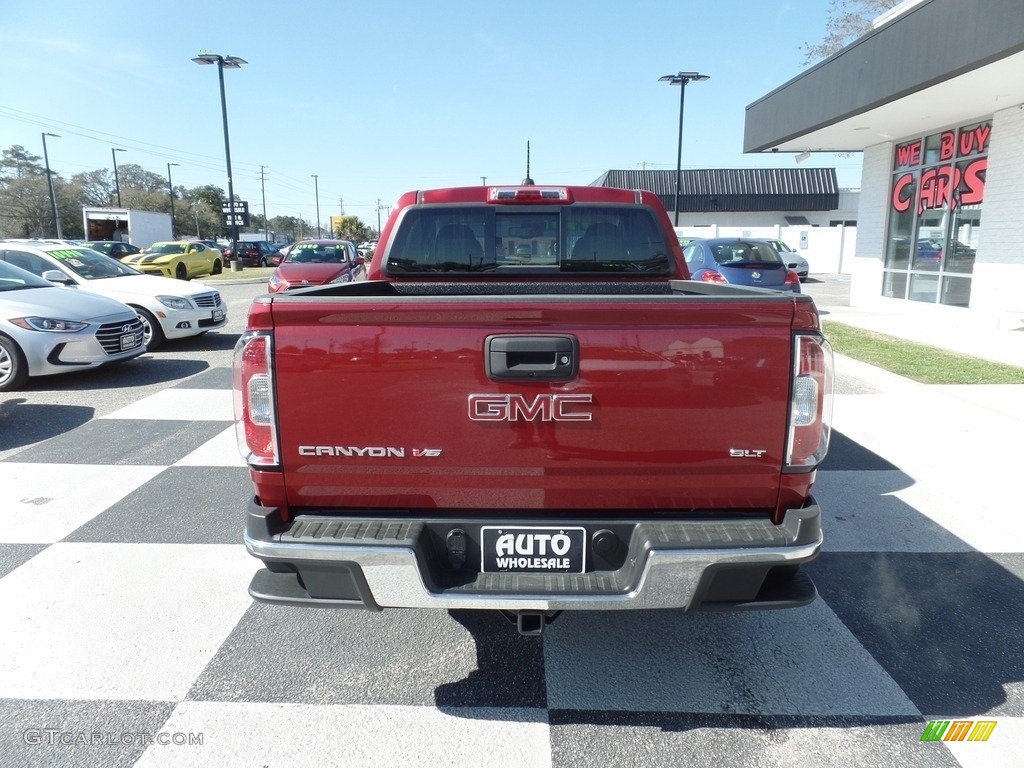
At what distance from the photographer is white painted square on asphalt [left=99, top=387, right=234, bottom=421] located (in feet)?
22.4

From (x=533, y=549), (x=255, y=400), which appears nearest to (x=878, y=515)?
(x=533, y=549)

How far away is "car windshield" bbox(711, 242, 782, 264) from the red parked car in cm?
712

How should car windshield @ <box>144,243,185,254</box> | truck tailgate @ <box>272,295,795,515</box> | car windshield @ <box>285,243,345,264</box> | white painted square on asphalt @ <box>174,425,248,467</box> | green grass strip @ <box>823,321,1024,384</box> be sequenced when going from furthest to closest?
car windshield @ <box>144,243,185,254</box> < car windshield @ <box>285,243,345,264</box> < green grass strip @ <box>823,321,1024,384</box> < white painted square on asphalt @ <box>174,425,248,467</box> < truck tailgate @ <box>272,295,795,515</box>

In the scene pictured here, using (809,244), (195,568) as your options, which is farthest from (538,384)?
(809,244)

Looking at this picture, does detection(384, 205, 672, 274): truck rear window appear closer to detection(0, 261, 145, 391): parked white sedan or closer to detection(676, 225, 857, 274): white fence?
detection(0, 261, 145, 391): parked white sedan

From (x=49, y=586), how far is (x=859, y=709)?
380 centimetres

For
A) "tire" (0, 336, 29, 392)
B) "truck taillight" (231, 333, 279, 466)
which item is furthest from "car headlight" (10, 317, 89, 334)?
"truck taillight" (231, 333, 279, 466)

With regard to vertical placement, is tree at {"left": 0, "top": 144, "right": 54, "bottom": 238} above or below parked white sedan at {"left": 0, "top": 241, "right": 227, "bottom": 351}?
above

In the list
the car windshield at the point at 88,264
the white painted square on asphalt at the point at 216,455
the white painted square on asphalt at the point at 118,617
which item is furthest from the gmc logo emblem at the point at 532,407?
the car windshield at the point at 88,264

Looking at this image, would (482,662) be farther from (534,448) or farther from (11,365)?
(11,365)

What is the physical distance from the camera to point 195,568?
3.75m

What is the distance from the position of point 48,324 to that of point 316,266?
763cm

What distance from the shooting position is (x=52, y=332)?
7.78 meters

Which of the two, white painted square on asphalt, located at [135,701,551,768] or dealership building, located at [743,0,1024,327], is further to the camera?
dealership building, located at [743,0,1024,327]
